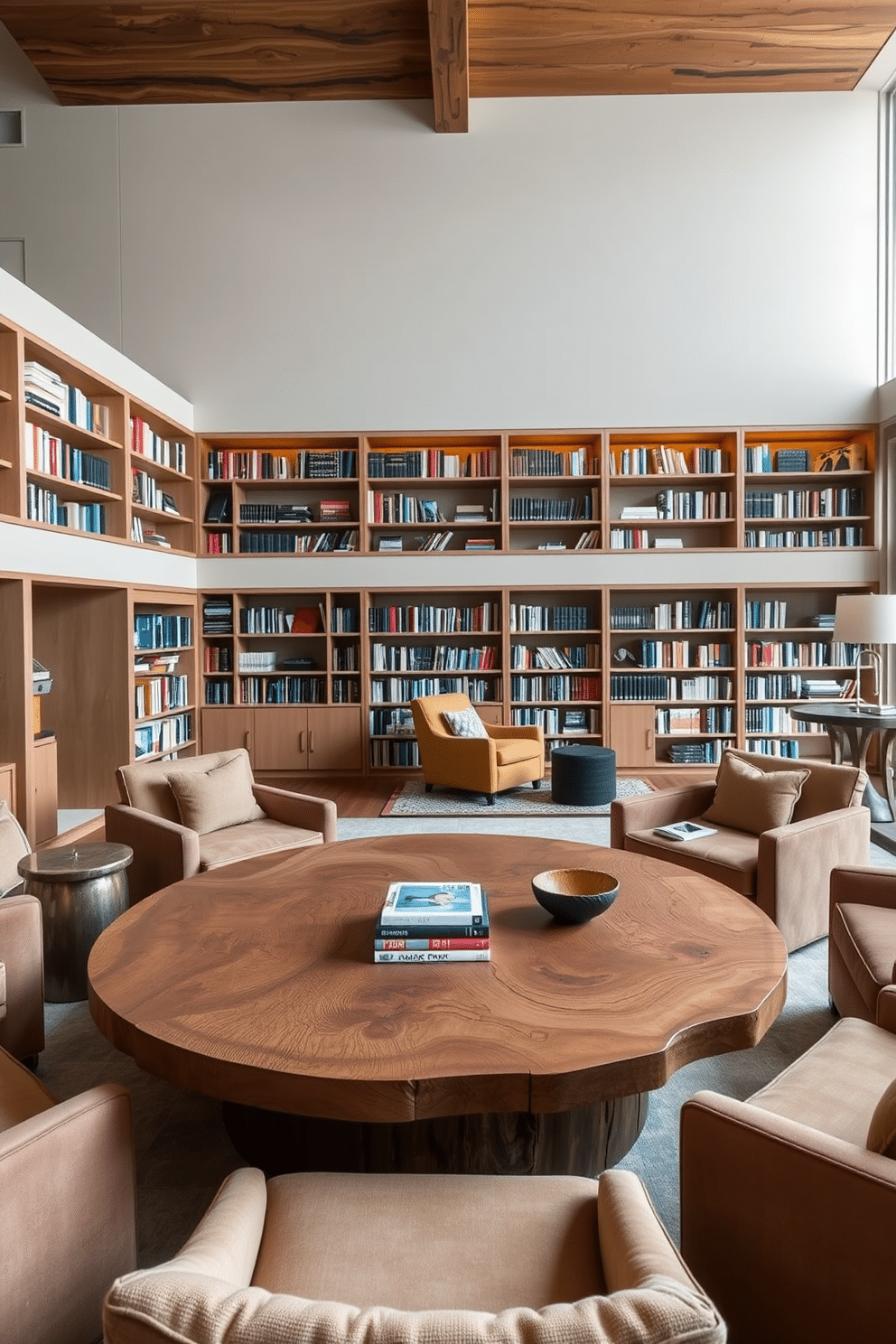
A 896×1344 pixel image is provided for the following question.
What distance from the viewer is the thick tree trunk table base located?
5.86ft

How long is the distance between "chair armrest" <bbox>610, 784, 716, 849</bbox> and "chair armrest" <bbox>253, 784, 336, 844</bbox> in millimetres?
1290

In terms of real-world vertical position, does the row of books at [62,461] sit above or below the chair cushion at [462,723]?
above

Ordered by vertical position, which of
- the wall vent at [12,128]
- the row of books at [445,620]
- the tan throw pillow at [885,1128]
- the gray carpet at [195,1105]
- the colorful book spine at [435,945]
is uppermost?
the wall vent at [12,128]

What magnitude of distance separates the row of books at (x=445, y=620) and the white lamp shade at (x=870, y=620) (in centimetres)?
294

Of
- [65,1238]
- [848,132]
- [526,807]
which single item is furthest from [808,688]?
[65,1238]

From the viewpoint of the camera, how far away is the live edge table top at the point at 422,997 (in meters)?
1.46

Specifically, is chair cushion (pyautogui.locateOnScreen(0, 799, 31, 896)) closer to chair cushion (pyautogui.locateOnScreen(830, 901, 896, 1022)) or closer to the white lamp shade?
chair cushion (pyautogui.locateOnScreen(830, 901, 896, 1022))

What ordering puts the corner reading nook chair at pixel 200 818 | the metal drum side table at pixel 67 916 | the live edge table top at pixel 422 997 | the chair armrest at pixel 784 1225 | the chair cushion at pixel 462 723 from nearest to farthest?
the chair armrest at pixel 784 1225
the live edge table top at pixel 422 997
the metal drum side table at pixel 67 916
the corner reading nook chair at pixel 200 818
the chair cushion at pixel 462 723

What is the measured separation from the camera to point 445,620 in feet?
24.2

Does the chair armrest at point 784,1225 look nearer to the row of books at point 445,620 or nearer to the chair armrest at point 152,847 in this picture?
the chair armrest at point 152,847

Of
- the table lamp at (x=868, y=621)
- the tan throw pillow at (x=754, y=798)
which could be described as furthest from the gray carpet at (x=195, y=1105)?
the table lamp at (x=868, y=621)

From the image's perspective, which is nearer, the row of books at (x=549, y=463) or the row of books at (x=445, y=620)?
the row of books at (x=549, y=463)

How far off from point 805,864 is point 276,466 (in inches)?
224

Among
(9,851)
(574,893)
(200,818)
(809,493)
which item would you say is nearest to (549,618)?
(809,493)
